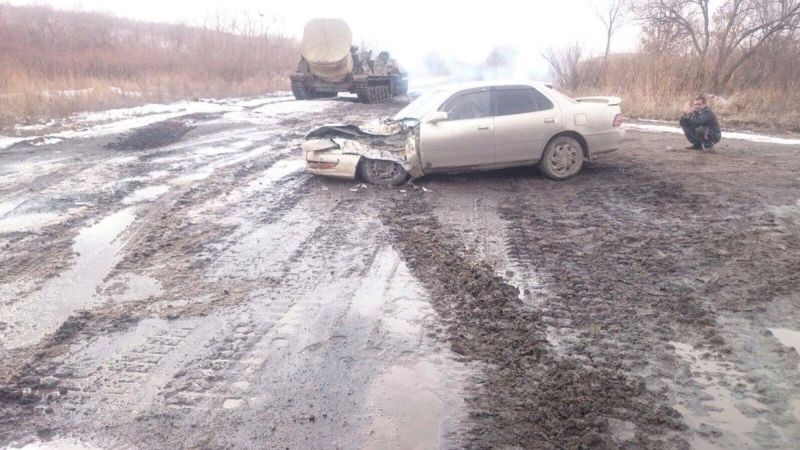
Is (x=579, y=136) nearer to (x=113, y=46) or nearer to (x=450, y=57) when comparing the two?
(x=113, y=46)

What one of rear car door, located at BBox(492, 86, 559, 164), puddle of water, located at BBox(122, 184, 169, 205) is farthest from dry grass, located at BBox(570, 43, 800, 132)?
puddle of water, located at BBox(122, 184, 169, 205)

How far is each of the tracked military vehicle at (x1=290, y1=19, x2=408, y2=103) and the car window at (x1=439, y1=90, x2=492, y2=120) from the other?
12.6m

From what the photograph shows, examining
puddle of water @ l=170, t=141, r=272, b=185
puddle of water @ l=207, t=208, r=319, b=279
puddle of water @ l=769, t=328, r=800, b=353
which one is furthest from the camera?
puddle of water @ l=170, t=141, r=272, b=185

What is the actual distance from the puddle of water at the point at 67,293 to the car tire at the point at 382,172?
10.9ft

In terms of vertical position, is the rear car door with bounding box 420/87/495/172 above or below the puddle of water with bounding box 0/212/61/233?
above

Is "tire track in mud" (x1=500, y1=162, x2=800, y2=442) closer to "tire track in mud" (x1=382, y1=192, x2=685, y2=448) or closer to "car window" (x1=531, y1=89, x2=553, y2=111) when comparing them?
"tire track in mud" (x1=382, y1=192, x2=685, y2=448)

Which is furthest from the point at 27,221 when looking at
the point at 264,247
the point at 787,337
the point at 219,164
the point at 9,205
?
the point at 787,337

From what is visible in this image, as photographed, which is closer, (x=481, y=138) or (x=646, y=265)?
(x=646, y=265)

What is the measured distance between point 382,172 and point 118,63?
19320mm

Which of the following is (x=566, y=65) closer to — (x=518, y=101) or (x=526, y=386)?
(x=518, y=101)

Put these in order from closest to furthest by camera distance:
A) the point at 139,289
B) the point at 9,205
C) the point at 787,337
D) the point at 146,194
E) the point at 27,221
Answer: the point at 787,337 < the point at 139,289 < the point at 27,221 < the point at 9,205 < the point at 146,194

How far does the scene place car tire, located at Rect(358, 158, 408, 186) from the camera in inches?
310

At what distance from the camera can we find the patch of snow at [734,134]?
1125 centimetres

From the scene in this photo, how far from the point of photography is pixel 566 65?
2100cm
